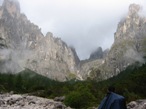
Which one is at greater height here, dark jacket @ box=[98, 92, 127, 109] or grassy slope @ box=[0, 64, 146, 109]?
grassy slope @ box=[0, 64, 146, 109]

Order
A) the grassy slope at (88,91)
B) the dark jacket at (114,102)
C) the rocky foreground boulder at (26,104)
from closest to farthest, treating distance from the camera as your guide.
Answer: the dark jacket at (114,102)
the rocky foreground boulder at (26,104)
the grassy slope at (88,91)

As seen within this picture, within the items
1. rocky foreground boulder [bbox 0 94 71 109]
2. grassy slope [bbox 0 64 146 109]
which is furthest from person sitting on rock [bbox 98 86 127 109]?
grassy slope [bbox 0 64 146 109]

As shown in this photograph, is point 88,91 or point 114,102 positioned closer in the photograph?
point 114,102

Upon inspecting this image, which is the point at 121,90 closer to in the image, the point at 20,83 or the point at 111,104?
the point at 20,83

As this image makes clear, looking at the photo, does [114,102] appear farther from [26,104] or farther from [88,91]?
[88,91]

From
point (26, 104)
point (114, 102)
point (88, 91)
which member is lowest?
point (114, 102)

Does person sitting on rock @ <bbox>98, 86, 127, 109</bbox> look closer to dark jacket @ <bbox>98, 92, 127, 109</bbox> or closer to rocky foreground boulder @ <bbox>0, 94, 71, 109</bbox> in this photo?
dark jacket @ <bbox>98, 92, 127, 109</bbox>

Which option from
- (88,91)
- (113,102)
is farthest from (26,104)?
(113,102)

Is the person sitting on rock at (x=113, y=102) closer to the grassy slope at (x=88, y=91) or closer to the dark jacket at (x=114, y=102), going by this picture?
the dark jacket at (x=114, y=102)

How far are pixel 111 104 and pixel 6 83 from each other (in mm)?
129455

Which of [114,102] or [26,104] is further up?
[26,104]

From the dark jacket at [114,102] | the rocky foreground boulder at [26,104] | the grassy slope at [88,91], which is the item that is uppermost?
the grassy slope at [88,91]

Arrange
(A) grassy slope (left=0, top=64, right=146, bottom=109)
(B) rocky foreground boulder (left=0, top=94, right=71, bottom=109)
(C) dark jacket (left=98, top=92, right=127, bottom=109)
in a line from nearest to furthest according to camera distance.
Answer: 1. (C) dark jacket (left=98, top=92, right=127, bottom=109)
2. (B) rocky foreground boulder (left=0, top=94, right=71, bottom=109)
3. (A) grassy slope (left=0, top=64, right=146, bottom=109)

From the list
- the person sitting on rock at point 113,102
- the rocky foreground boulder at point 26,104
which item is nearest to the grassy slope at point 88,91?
the rocky foreground boulder at point 26,104
